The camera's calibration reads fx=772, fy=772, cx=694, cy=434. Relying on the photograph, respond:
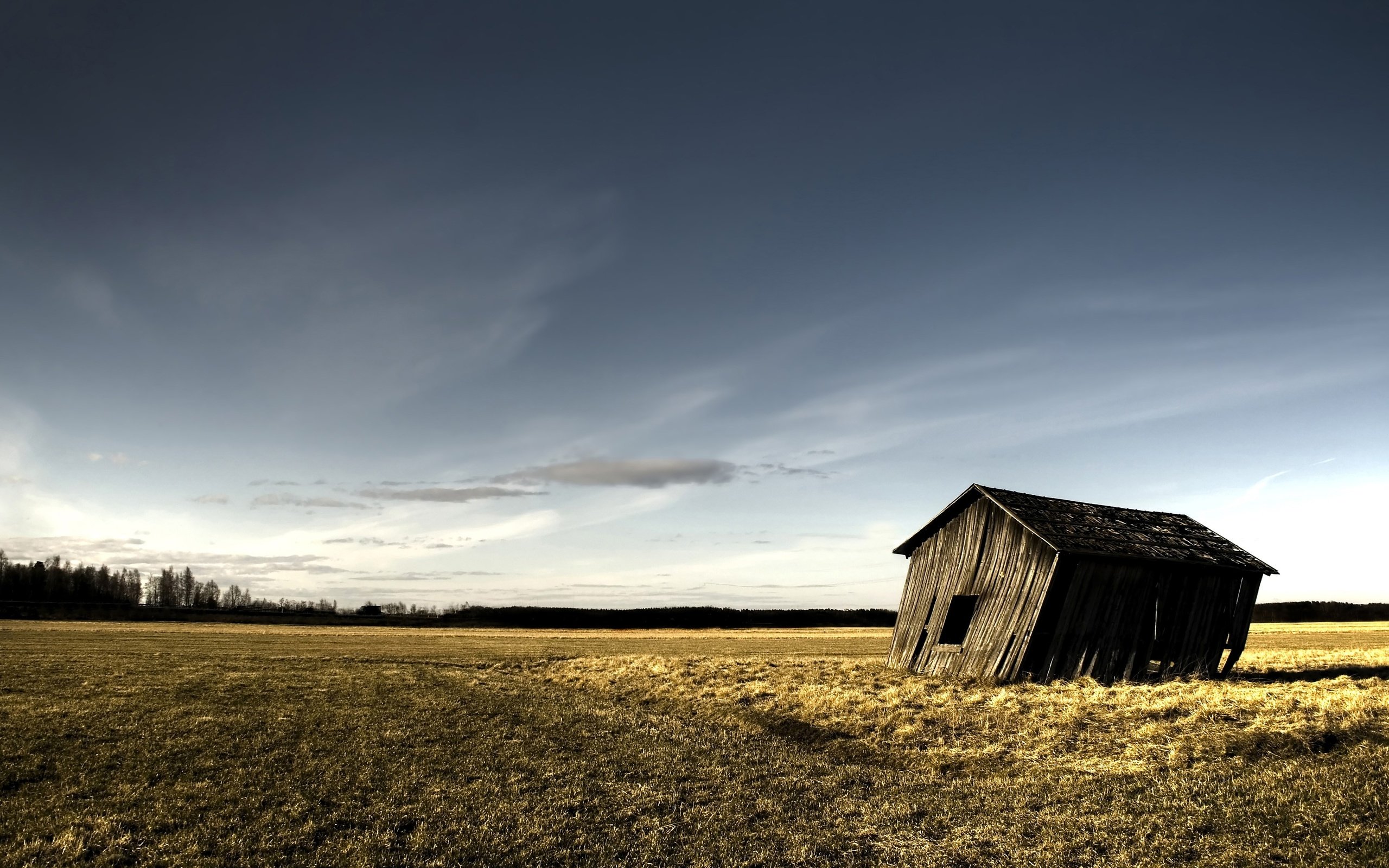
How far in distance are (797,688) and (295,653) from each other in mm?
31473

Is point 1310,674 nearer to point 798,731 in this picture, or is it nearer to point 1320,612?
point 798,731

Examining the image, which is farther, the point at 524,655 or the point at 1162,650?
the point at 524,655

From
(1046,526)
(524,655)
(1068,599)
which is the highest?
(1046,526)

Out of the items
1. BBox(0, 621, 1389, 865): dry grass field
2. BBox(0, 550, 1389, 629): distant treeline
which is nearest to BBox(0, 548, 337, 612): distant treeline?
BBox(0, 550, 1389, 629): distant treeline

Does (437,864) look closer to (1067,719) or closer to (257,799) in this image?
(257,799)

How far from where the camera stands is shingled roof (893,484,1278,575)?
25.3 m

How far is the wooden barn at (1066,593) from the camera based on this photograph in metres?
24.6

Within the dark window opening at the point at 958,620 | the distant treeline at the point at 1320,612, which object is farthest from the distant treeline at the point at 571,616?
the dark window opening at the point at 958,620

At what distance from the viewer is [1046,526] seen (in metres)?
25.5

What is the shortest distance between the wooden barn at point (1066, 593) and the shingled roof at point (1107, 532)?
0.07m

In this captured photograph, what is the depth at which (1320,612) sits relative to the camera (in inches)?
4633

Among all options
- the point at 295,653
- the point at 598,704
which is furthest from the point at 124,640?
the point at 598,704

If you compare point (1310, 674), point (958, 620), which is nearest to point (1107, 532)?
point (958, 620)

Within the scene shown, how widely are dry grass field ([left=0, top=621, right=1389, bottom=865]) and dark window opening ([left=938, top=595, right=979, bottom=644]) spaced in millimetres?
4969
